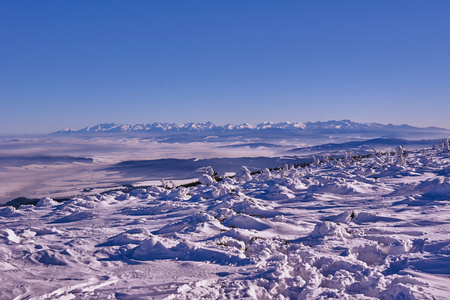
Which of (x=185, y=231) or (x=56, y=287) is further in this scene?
(x=185, y=231)

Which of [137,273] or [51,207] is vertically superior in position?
[137,273]

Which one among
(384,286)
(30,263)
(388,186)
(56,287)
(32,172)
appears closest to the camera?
(384,286)

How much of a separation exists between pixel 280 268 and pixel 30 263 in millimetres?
5414

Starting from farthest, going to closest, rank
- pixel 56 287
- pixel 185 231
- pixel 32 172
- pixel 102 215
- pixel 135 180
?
pixel 32 172 < pixel 135 180 < pixel 102 215 < pixel 185 231 < pixel 56 287

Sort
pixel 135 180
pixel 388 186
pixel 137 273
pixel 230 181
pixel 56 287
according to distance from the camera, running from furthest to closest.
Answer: pixel 135 180, pixel 230 181, pixel 388 186, pixel 137 273, pixel 56 287

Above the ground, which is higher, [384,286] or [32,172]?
[384,286]

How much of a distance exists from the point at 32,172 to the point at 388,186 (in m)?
58.4

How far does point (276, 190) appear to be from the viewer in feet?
57.1

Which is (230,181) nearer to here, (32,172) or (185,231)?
(185,231)

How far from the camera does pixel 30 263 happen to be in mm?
6770

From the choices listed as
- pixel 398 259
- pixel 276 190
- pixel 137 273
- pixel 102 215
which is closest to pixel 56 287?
pixel 137 273

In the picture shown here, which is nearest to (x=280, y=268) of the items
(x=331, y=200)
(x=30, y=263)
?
(x=30, y=263)

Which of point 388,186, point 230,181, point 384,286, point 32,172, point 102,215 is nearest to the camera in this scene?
point 384,286

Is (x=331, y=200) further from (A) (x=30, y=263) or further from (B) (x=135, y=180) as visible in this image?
(B) (x=135, y=180)
